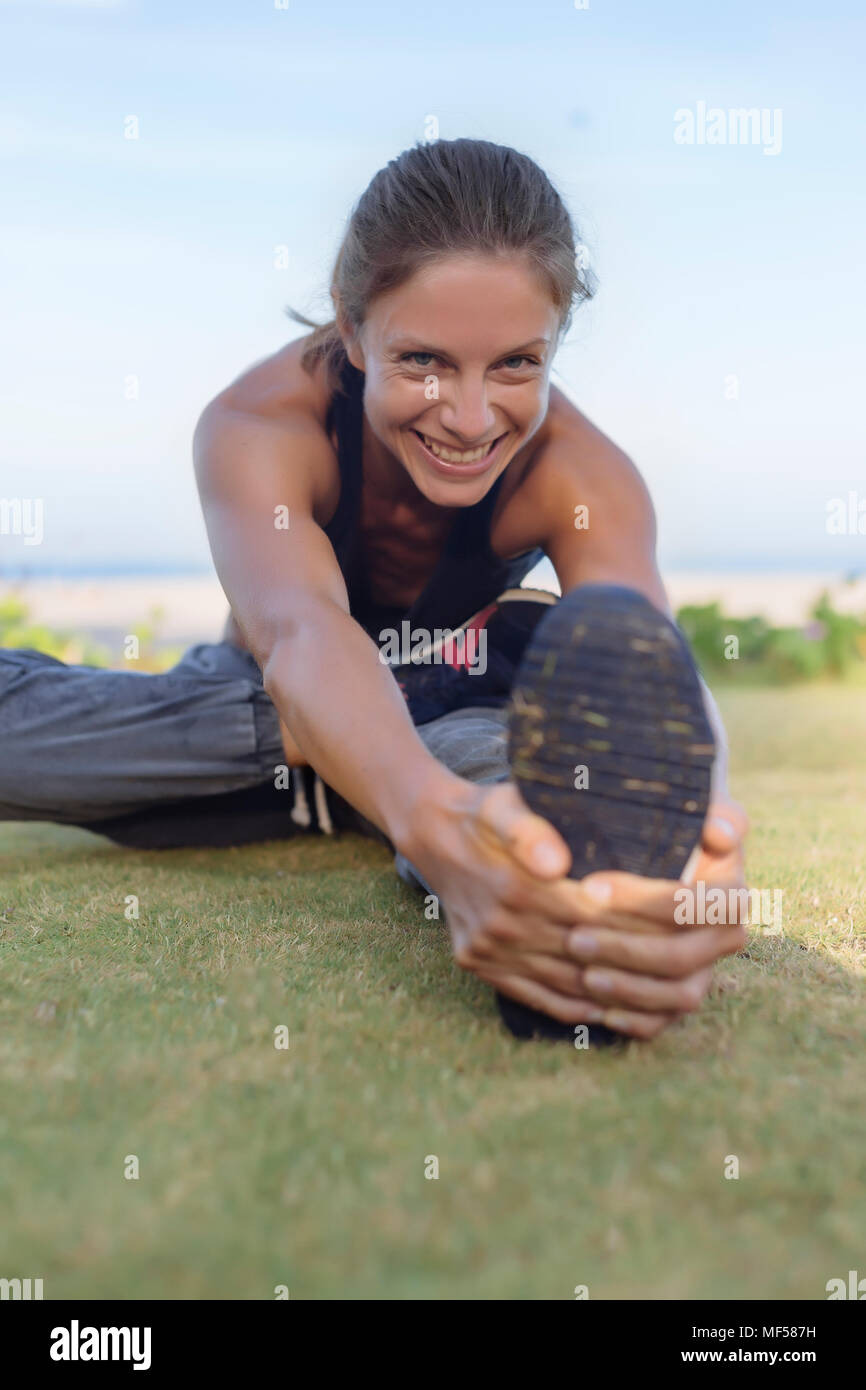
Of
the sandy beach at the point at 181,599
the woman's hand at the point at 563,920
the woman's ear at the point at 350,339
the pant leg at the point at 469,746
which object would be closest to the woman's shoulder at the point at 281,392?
the woman's ear at the point at 350,339

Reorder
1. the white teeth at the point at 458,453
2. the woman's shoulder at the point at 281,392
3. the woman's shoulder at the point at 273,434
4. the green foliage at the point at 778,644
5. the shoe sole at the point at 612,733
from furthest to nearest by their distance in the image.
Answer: the green foliage at the point at 778,644, the woman's shoulder at the point at 281,392, the woman's shoulder at the point at 273,434, the white teeth at the point at 458,453, the shoe sole at the point at 612,733

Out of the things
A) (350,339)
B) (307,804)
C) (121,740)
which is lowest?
(307,804)

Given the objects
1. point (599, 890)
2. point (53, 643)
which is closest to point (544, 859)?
point (599, 890)

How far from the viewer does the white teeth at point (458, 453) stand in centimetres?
176

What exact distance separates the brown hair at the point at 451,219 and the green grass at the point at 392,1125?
38.5 inches

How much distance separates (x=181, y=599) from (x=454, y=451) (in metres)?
13.9

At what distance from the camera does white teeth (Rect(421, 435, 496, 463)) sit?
1763 mm

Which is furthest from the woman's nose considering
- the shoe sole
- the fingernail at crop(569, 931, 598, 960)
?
the fingernail at crop(569, 931, 598, 960)

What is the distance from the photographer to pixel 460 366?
1648mm

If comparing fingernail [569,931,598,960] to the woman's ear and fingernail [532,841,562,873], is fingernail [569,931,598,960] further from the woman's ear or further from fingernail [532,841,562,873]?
the woman's ear

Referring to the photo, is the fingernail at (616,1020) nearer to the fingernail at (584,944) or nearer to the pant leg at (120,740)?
the fingernail at (584,944)

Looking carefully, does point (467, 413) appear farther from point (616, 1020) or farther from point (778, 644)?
point (778, 644)

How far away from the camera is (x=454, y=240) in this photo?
1.66 metres

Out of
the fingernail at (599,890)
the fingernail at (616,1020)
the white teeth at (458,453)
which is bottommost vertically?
the fingernail at (616,1020)
